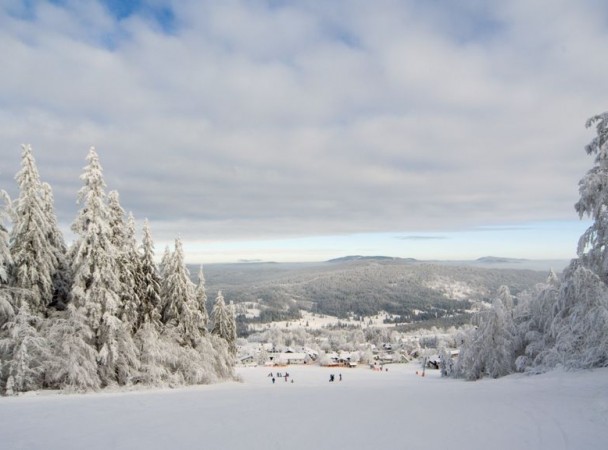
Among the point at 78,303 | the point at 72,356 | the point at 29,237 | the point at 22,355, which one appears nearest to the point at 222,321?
the point at 78,303

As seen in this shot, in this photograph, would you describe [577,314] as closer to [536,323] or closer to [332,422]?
[536,323]

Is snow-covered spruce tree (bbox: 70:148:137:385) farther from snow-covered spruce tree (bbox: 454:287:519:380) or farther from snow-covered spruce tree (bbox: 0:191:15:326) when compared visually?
snow-covered spruce tree (bbox: 454:287:519:380)

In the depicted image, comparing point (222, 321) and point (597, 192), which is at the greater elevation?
point (597, 192)

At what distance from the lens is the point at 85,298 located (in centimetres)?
2259

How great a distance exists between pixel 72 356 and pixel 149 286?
973cm

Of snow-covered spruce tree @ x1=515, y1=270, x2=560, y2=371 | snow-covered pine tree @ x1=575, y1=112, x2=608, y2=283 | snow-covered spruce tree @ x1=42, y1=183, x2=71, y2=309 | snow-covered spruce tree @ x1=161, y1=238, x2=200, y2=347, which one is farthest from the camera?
snow-covered spruce tree @ x1=161, y1=238, x2=200, y2=347

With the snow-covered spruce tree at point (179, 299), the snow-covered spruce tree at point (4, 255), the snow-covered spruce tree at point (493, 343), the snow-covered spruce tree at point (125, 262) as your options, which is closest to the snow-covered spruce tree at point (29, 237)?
the snow-covered spruce tree at point (4, 255)

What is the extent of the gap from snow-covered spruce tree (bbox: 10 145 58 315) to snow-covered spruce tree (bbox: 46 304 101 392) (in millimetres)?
2546

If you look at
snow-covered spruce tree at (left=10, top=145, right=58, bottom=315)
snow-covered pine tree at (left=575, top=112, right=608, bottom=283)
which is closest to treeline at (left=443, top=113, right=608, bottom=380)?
snow-covered pine tree at (left=575, top=112, right=608, bottom=283)

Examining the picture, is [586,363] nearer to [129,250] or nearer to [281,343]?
[129,250]

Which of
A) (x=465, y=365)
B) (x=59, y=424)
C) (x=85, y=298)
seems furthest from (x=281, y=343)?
(x=59, y=424)

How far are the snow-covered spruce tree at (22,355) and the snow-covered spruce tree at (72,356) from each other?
577 mm

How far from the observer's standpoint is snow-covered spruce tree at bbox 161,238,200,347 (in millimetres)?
32875

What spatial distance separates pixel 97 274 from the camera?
74.8 feet
